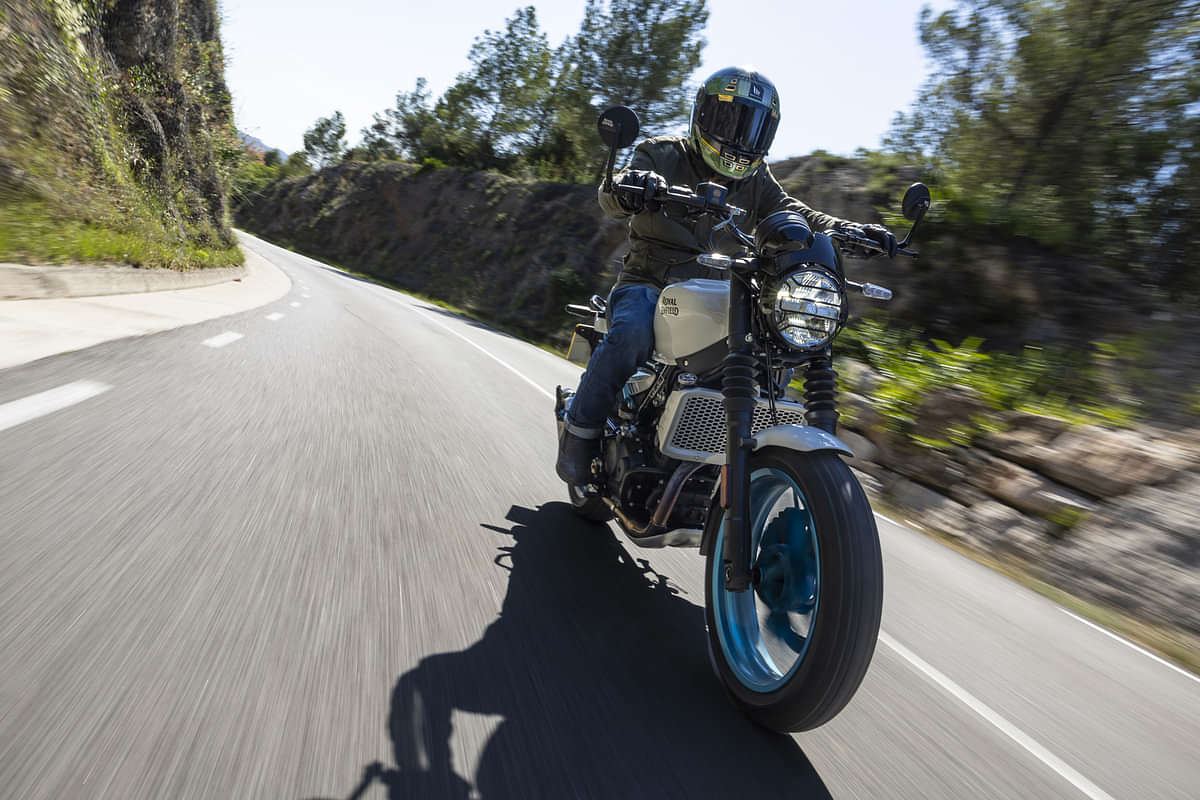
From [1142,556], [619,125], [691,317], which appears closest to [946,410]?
[1142,556]

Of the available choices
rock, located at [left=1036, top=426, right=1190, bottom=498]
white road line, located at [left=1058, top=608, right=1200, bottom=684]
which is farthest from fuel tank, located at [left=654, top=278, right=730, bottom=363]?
rock, located at [left=1036, top=426, right=1190, bottom=498]

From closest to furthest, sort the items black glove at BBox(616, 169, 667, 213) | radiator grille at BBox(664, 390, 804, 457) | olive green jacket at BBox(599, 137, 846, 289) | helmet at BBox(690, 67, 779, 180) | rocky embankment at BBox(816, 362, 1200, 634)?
black glove at BBox(616, 169, 667, 213) < radiator grille at BBox(664, 390, 804, 457) < helmet at BBox(690, 67, 779, 180) < olive green jacket at BBox(599, 137, 846, 289) < rocky embankment at BBox(816, 362, 1200, 634)

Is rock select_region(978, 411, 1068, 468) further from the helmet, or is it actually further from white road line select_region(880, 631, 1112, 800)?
the helmet

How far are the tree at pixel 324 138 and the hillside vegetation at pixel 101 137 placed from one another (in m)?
93.3

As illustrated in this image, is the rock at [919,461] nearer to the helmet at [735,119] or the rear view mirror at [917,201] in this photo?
the rear view mirror at [917,201]

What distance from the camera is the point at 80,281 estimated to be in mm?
8039

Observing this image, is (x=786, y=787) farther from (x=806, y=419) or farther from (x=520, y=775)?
(x=806, y=419)

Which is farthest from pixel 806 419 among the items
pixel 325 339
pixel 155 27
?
pixel 155 27

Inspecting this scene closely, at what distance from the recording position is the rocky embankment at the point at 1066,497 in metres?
4.21

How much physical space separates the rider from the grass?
6.58 meters

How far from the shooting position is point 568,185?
38000mm

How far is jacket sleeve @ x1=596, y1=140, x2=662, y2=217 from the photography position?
2915mm

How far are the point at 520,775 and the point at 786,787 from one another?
715mm

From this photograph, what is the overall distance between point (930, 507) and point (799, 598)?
419 cm
